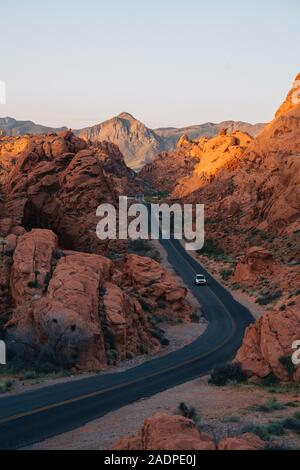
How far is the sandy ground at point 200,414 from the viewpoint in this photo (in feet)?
47.8

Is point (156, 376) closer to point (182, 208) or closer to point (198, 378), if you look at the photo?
point (198, 378)

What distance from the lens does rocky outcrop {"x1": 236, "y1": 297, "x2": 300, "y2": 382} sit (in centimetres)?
2223

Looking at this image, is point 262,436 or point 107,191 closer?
point 262,436

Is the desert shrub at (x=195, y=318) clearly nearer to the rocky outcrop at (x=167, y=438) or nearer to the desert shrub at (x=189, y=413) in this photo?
the desert shrub at (x=189, y=413)

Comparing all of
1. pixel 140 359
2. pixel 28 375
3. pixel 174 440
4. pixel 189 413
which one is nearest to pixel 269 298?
pixel 140 359

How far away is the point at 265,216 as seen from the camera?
72.3 meters

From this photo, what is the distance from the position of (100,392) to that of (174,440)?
11381 millimetres

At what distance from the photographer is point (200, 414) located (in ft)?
56.9

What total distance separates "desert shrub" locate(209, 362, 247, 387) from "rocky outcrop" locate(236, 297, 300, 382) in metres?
0.28

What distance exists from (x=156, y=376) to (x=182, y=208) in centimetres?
7776

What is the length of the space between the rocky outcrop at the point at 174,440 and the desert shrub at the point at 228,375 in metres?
10.8

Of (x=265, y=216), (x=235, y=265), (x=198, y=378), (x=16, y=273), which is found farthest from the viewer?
(x=265, y=216)

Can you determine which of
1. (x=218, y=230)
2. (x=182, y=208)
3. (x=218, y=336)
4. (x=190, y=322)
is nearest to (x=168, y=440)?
(x=218, y=336)

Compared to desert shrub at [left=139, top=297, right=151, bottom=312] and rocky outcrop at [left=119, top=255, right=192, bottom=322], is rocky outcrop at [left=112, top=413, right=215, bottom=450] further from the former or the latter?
rocky outcrop at [left=119, top=255, right=192, bottom=322]
